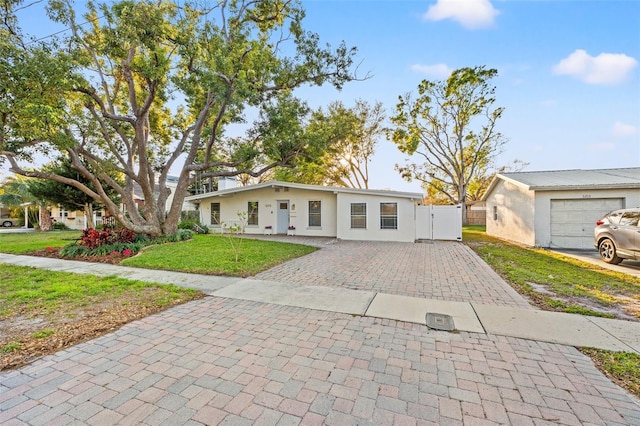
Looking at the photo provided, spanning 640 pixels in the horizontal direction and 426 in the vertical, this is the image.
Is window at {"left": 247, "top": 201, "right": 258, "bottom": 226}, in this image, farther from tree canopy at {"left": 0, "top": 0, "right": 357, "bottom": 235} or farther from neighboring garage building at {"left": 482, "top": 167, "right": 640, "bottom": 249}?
neighboring garage building at {"left": 482, "top": 167, "right": 640, "bottom": 249}

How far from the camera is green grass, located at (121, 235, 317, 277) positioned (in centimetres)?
667

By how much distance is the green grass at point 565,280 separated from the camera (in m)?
4.59

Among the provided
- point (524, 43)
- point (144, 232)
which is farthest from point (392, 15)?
point (144, 232)

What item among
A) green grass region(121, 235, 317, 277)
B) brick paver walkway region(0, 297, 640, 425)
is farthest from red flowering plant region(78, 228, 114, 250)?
brick paver walkway region(0, 297, 640, 425)

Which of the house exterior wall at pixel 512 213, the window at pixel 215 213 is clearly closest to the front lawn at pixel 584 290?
the house exterior wall at pixel 512 213

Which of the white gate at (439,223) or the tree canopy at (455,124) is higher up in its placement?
the tree canopy at (455,124)

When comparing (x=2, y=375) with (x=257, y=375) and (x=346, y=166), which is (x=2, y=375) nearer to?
(x=257, y=375)

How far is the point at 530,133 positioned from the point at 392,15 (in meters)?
13.3

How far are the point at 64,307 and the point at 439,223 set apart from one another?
1378 cm

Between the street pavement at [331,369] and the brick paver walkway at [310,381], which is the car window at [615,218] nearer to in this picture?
the street pavement at [331,369]

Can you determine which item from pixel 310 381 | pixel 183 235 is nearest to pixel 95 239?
pixel 183 235

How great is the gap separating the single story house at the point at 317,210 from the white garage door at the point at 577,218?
5.12 metres

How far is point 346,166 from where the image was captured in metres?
27.4

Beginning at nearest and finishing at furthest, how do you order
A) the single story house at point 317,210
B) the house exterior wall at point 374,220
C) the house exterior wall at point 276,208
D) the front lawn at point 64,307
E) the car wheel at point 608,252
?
the front lawn at point 64,307
the car wheel at point 608,252
the house exterior wall at point 374,220
the single story house at point 317,210
the house exterior wall at point 276,208
